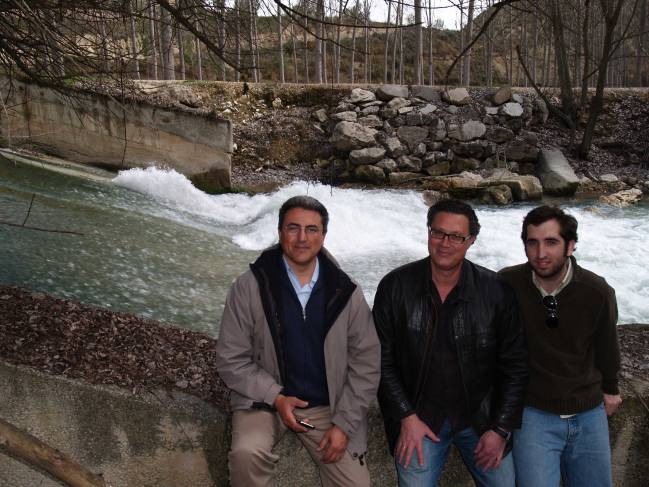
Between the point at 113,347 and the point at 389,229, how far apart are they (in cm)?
694

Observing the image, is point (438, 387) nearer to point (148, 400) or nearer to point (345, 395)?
point (345, 395)

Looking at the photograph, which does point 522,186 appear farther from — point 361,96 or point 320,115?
point 320,115

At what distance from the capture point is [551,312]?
2.71 metres

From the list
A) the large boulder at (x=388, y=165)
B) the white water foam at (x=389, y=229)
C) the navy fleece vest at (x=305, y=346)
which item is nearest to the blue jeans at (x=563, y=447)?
the navy fleece vest at (x=305, y=346)

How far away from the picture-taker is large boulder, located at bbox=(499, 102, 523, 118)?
54.3 feet

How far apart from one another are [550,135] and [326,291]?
16.1m

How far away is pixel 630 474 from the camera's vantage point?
328cm

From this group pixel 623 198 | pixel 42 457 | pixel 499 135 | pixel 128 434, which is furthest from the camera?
pixel 499 135

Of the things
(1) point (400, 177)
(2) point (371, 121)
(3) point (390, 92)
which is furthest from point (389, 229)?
(3) point (390, 92)

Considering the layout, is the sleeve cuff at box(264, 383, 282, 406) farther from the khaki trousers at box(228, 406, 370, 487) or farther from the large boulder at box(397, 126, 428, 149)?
the large boulder at box(397, 126, 428, 149)

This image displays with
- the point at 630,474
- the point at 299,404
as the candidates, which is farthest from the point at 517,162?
the point at 299,404

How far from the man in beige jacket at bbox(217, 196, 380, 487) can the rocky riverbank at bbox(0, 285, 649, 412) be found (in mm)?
552

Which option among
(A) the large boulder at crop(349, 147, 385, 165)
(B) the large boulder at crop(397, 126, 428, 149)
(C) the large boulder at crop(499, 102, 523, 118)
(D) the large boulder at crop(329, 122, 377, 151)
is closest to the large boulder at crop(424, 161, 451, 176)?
(B) the large boulder at crop(397, 126, 428, 149)

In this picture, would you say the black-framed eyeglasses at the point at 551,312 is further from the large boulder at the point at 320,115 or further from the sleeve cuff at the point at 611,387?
the large boulder at the point at 320,115
